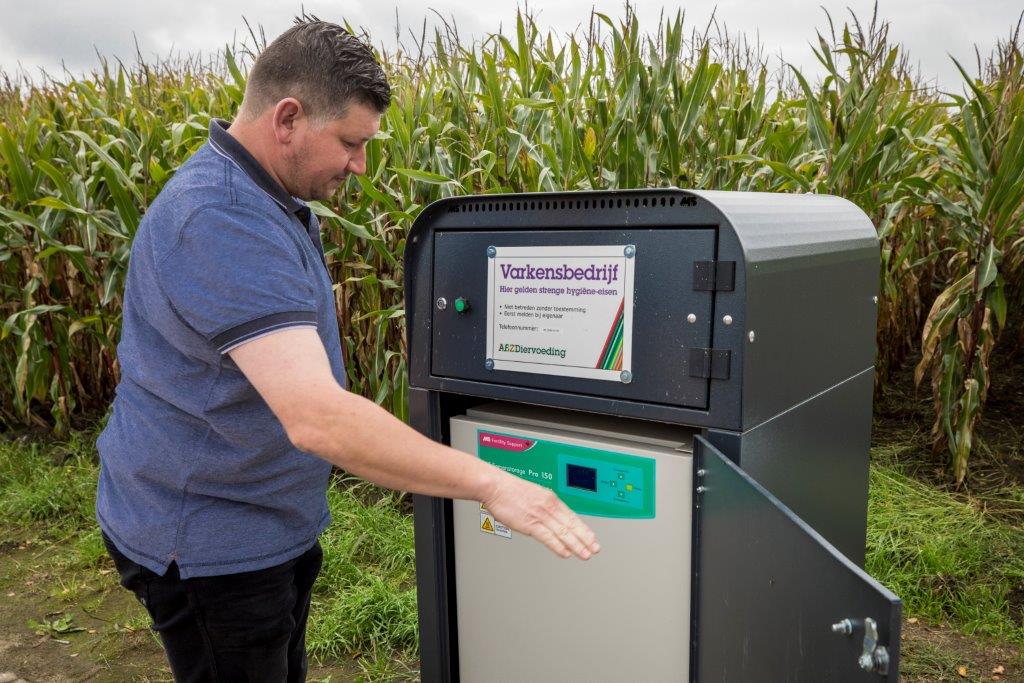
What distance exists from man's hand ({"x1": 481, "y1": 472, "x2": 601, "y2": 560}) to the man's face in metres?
0.68

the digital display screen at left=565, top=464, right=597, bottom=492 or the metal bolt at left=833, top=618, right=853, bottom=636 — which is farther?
the digital display screen at left=565, top=464, right=597, bottom=492

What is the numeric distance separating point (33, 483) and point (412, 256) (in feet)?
11.2

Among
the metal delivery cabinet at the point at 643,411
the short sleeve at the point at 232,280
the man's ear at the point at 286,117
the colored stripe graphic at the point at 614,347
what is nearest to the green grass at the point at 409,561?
the metal delivery cabinet at the point at 643,411

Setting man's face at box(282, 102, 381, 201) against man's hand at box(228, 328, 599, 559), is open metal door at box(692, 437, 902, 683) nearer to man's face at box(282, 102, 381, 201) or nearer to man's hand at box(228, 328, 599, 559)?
man's hand at box(228, 328, 599, 559)

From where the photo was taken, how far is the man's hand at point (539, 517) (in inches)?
54.4

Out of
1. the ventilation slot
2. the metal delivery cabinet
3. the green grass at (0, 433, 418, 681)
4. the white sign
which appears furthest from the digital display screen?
the green grass at (0, 433, 418, 681)

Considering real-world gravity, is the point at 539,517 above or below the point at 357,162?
below

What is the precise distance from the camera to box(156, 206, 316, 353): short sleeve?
4.21 feet

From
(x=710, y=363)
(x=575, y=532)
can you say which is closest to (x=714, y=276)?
(x=710, y=363)

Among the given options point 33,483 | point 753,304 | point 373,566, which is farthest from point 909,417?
point 33,483

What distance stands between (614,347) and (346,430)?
2.22 feet

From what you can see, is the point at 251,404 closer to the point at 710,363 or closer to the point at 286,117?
the point at 286,117

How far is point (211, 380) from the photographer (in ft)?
4.72

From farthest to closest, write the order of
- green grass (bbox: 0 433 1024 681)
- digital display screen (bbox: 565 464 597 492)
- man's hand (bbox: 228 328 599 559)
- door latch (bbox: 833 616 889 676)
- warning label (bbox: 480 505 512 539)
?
green grass (bbox: 0 433 1024 681), warning label (bbox: 480 505 512 539), digital display screen (bbox: 565 464 597 492), man's hand (bbox: 228 328 599 559), door latch (bbox: 833 616 889 676)
